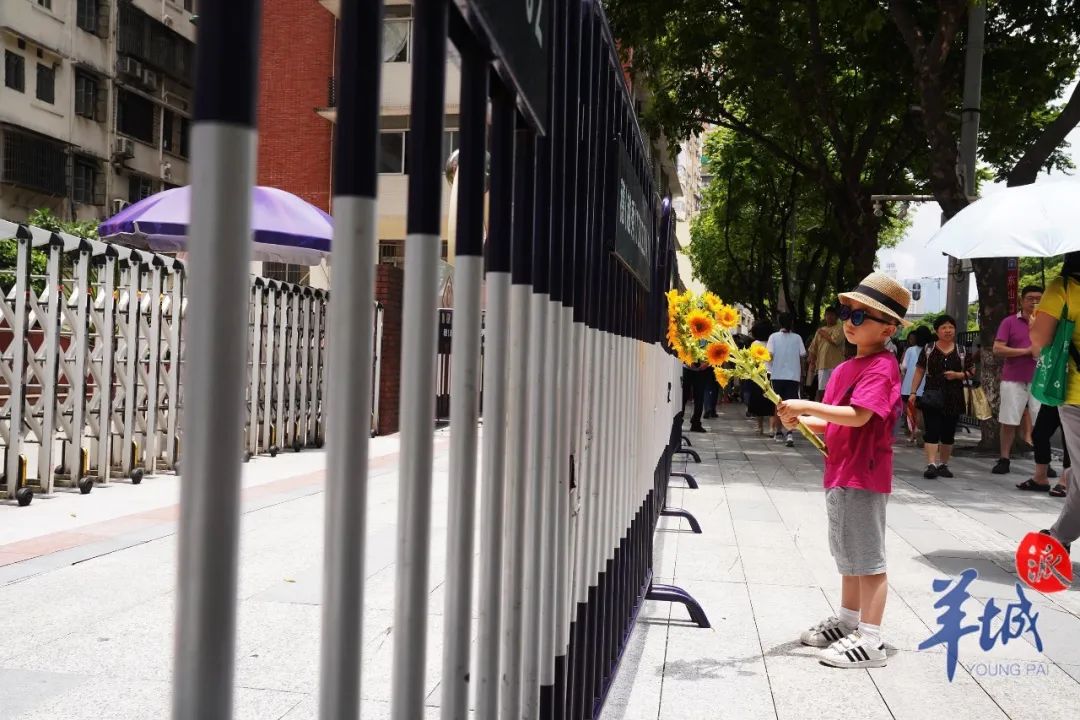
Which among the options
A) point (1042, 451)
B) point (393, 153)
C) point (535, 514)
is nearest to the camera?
point (535, 514)

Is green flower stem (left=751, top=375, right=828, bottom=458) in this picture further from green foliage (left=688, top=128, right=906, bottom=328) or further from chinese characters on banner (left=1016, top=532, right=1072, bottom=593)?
green foliage (left=688, top=128, right=906, bottom=328)

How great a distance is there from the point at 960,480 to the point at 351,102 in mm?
10725

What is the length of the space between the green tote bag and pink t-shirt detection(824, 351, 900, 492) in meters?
2.14

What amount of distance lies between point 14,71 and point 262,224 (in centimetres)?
2749

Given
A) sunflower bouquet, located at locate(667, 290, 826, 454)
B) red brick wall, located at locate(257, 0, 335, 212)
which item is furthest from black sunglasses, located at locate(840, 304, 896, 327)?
red brick wall, located at locate(257, 0, 335, 212)

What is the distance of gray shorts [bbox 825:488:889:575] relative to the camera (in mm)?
4094

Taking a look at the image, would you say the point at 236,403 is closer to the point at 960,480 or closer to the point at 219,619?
the point at 219,619

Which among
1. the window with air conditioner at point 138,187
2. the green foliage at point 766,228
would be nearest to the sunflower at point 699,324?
the green foliage at point 766,228

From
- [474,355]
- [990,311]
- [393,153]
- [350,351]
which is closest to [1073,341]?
[474,355]

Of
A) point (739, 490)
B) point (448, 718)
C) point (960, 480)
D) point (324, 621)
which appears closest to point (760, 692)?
point (448, 718)

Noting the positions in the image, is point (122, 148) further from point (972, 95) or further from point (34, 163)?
point (972, 95)

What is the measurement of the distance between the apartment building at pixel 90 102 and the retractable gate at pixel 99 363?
84.6 feet

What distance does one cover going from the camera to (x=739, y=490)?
31.0 ft

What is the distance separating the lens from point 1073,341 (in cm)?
573
